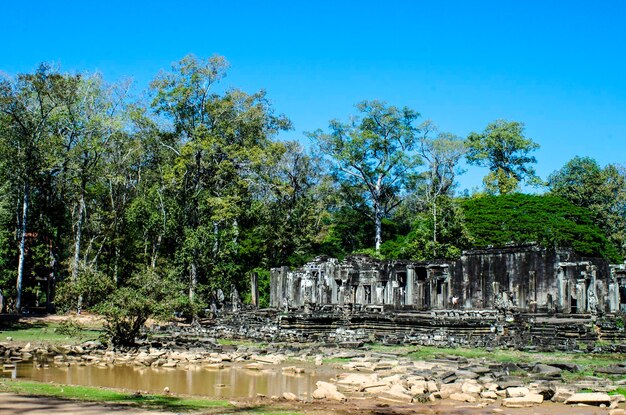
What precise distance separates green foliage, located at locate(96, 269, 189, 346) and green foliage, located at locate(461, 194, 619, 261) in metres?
34.3


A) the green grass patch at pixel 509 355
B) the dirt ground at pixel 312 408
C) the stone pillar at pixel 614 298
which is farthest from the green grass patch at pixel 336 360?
the stone pillar at pixel 614 298

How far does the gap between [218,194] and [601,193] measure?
3693cm

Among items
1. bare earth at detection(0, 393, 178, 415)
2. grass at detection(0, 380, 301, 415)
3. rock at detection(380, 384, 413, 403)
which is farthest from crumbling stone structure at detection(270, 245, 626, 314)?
bare earth at detection(0, 393, 178, 415)

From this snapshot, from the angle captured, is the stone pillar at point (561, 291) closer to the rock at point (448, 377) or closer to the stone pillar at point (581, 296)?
the stone pillar at point (581, 296)

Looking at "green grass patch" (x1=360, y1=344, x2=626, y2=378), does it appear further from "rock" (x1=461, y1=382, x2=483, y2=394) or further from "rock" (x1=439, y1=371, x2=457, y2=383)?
"rock" (x1=461, y1=382, x2=483, y2=394)

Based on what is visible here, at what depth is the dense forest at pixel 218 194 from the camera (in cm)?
4231

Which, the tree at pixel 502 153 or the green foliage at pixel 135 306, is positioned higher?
the tree at pixel 502 153

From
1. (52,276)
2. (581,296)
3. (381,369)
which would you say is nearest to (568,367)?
(381,369)

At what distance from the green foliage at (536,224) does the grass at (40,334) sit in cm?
3401

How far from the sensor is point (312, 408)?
13430 mm

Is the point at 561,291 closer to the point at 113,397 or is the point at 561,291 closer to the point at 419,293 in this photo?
the point at 419,293

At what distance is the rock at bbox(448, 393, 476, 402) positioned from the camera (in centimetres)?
1493

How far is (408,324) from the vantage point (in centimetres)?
3250

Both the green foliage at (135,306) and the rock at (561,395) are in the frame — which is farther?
the green foliage at (135,306)
